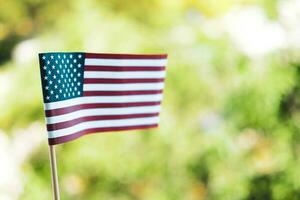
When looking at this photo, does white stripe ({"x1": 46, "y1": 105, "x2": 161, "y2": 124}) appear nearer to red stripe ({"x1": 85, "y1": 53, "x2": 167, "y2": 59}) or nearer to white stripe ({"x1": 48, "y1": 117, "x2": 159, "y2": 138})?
white stripe ({"x1": 48, "y1": 117, "x2": 159, "y2": 138})

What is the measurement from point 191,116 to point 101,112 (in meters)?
0.98

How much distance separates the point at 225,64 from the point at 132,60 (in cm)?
94

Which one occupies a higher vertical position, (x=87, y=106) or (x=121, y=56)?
(x=121, y=56)

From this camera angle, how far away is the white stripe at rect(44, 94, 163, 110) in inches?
42.1

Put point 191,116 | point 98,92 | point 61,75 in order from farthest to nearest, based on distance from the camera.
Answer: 1. point 191,116
2. point 98,92
3. point 61,75

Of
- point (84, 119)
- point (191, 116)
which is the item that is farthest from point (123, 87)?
point (191, 116)

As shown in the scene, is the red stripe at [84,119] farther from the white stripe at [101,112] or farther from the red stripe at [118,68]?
the red stripe at [118,68]

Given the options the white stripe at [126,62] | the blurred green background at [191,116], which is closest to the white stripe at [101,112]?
the white stripe at [126,62]

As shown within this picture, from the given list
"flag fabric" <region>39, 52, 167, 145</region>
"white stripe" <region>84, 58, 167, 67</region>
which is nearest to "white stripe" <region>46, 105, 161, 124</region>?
"flag fabric" <region>39, 52, 167, 145</region>

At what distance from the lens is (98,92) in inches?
46.7

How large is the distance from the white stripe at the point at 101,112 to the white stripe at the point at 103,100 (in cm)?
2

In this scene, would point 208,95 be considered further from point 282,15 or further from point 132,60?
point 132,60

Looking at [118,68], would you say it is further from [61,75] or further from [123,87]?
[61,75]

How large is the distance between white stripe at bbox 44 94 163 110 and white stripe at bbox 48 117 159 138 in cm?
5
